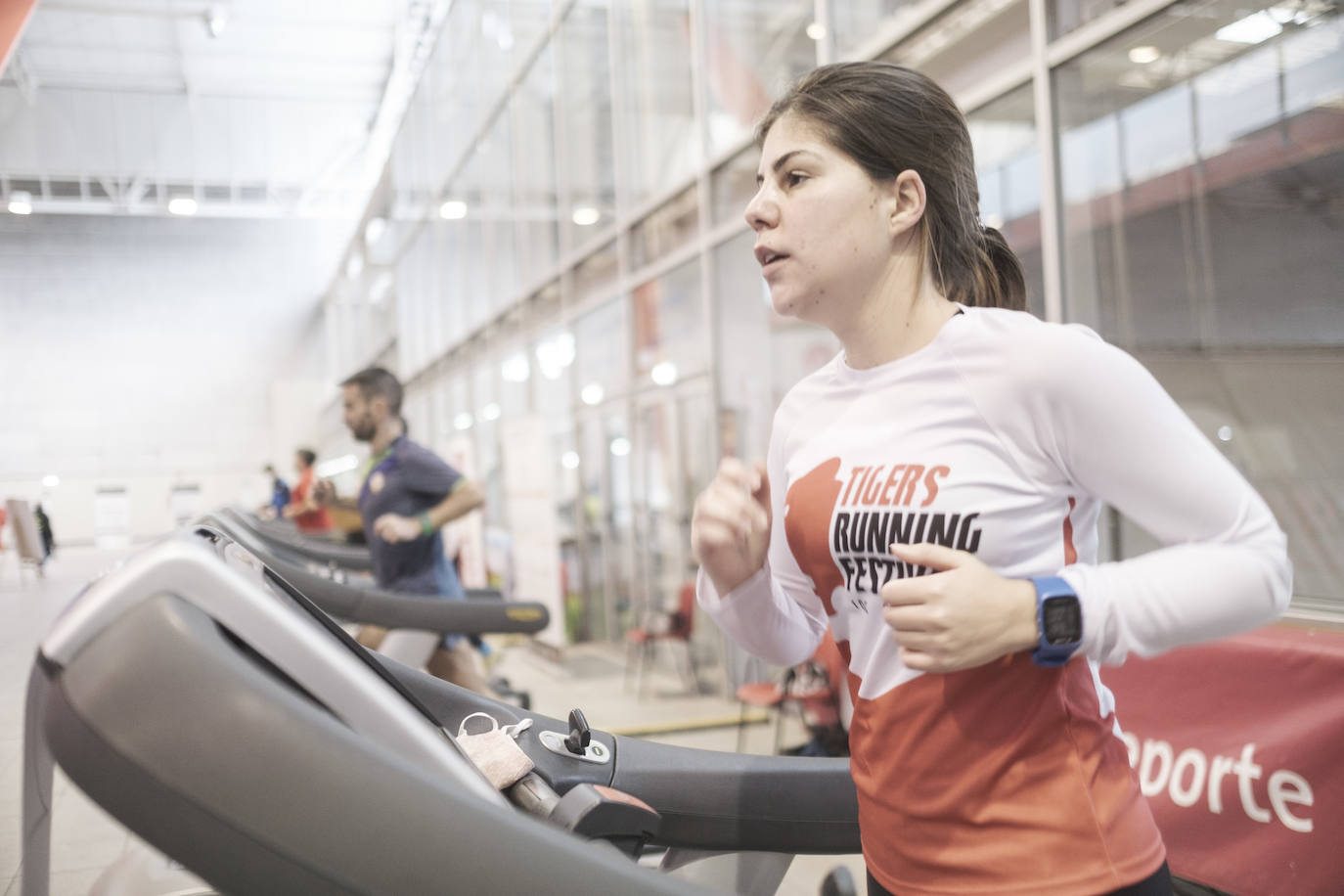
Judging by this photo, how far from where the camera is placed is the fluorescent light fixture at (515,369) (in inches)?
420

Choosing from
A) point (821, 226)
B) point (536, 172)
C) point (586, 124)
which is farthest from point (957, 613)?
point (536, 172)

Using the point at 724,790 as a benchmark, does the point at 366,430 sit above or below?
above

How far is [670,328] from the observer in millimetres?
7352

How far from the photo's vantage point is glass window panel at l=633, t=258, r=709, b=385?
6910 millimetres

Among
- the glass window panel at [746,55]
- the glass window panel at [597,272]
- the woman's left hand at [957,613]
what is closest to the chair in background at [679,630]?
the glass window panel at [746,55]

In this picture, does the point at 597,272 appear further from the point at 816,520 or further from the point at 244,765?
the point at 244,765

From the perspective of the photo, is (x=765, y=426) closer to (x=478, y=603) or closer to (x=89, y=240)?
(x=478, y=603)

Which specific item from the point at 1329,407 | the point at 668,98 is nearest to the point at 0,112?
the point at 668,98

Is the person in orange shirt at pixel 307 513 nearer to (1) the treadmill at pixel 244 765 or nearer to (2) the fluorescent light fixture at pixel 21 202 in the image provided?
(1) the treadmill at pixel 244 765

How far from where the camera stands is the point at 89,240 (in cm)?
2450

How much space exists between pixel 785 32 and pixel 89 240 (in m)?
23.7

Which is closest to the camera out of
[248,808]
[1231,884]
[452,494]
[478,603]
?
[248,808]

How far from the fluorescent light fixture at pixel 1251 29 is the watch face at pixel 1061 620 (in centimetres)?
279

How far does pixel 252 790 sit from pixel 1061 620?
0.67 metres
